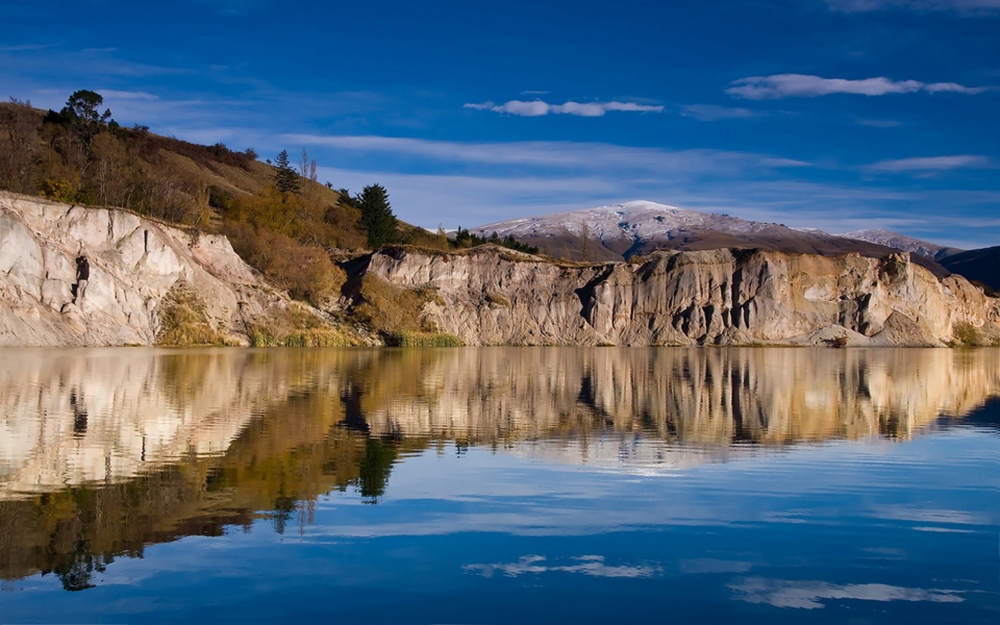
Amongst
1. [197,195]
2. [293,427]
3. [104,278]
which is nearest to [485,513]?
[293,427]

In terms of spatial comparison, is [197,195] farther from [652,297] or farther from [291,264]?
[652,297]

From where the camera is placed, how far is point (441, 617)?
715cm

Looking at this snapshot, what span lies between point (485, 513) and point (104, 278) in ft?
181

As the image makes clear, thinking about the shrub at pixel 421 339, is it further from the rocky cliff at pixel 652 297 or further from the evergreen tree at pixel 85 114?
the evergreen tree at pixel 85 114

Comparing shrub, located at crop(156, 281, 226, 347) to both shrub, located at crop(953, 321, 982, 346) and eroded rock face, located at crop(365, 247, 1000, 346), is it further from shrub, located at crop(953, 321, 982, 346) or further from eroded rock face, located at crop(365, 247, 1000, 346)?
shrub, located at crop(953, 321, 982, 346)

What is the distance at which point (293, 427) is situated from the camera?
18.0 meters

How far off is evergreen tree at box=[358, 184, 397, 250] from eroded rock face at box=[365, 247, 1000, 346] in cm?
2139

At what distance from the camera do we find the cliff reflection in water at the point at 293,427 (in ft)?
33.7

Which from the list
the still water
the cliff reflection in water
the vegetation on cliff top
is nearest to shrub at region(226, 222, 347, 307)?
the vegetation on cliff top

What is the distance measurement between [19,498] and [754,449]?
40.1 feet

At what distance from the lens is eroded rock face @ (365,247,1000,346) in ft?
299

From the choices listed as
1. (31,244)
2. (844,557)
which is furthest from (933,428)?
(31,244)

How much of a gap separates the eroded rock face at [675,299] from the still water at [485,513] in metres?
68.0

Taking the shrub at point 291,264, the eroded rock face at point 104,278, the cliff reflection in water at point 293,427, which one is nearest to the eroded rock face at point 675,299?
the shrub at point 291,264
